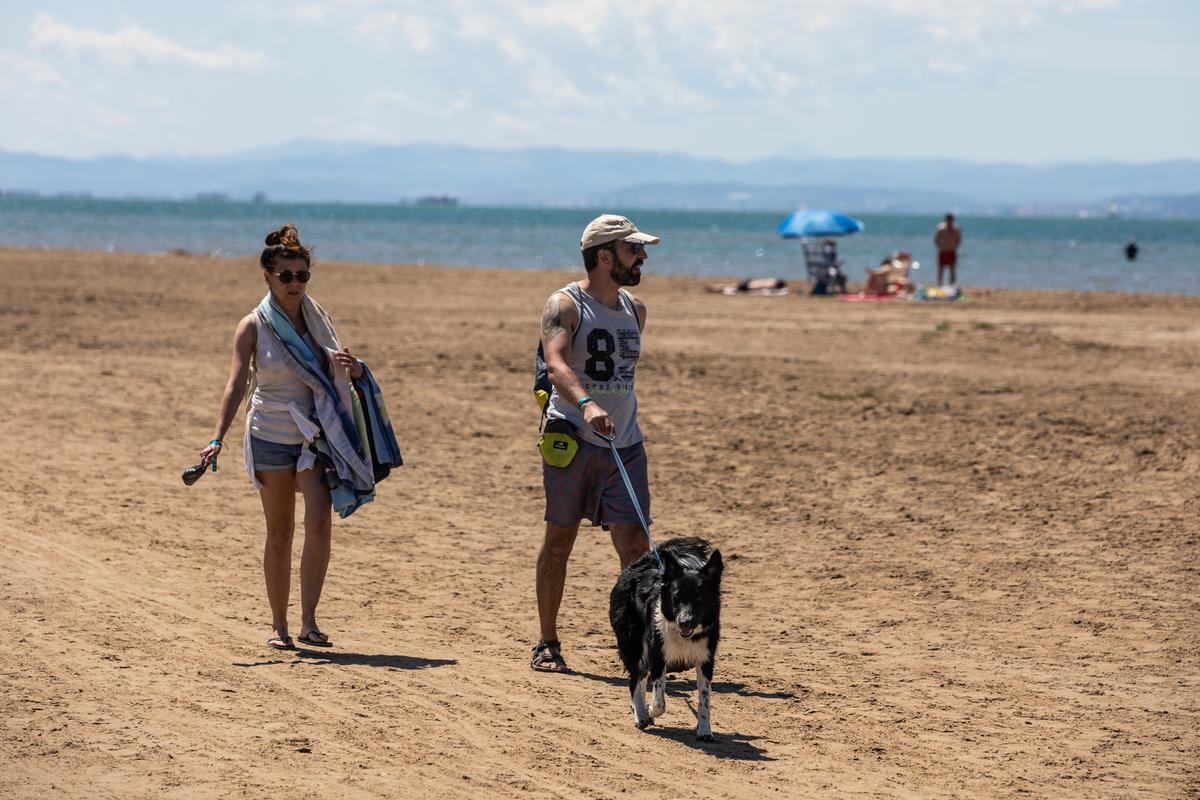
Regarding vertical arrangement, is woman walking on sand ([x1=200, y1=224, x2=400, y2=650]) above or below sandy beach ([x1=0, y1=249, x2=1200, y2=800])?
above

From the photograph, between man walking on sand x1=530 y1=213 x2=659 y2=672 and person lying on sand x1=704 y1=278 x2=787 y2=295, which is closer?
man walking on sand x1=530 y1=213 x2=659 y2=672

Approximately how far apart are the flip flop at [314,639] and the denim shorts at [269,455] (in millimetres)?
773

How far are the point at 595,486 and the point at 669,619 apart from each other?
3.25 feet

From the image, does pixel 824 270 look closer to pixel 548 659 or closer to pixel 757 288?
pixel 757 288

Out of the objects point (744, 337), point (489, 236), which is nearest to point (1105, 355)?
point (744, 337)

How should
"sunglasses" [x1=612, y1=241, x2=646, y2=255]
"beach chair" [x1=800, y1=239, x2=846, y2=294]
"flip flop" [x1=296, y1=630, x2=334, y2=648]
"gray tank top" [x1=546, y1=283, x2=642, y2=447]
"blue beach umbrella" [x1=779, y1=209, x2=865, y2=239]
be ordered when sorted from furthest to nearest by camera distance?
"blue beach umbrella" [x1=779, y1=209, x2=865, y2=239], "beach chair" [x1=800, y1=239, x2=846, y2=294], "flip flop" [x1=296, y1=630, x2=334, y2=648], "gray tank top" [x1=546, y1=283, x2=642, y2=447], "sunglasses" [x1=612, y1=241, x2=646, y2=255]

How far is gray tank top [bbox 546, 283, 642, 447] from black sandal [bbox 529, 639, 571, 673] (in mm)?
945

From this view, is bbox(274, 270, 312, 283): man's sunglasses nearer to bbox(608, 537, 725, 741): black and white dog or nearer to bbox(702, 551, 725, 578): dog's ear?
bbox(608, 537, 725, 741): black and white dog

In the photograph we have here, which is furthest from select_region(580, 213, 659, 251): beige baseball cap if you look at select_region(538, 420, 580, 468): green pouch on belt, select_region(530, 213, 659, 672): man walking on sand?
select_region(538, 420, 580, 468): green pouch on belt

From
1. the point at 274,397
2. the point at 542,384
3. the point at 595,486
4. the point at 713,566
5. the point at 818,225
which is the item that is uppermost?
the point at 818,225

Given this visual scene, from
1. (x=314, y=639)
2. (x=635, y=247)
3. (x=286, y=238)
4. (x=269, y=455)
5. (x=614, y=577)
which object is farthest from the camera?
(x=614, y=577)

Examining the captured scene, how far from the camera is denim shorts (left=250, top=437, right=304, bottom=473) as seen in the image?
617 centimetres

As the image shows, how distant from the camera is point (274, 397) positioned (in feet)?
20.3

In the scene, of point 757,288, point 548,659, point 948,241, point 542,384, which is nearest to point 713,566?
point 542,384
